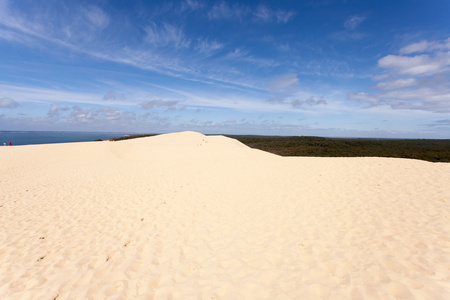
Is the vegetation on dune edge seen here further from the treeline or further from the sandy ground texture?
the sandy ground texture

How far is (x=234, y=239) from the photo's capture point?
16.0 feet

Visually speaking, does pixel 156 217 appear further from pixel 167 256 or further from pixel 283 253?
pixel 283 253

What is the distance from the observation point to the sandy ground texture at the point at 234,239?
326 centimetres

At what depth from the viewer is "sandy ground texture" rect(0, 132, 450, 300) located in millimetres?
3256

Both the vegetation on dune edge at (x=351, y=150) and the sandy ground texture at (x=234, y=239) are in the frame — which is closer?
the sandy ground texture at (x=234, y=239)

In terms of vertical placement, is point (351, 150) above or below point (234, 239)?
above

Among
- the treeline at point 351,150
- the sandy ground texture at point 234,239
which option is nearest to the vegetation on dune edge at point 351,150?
the treeline at point 351,150

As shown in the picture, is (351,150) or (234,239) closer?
(234,239)

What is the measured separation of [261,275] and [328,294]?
1148 mm

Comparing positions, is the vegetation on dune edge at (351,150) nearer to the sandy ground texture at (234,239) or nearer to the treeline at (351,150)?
the treeline at (351,150)

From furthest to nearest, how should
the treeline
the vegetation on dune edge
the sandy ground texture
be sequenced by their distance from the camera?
the treeline
the vegetation on dune edge
the sandy ground texture

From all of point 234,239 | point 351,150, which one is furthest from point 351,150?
point 234,239

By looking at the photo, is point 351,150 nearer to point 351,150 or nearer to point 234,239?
point 351,150

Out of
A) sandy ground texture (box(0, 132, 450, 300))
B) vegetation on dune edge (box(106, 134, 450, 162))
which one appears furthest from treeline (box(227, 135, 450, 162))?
sandy ground texture (box(0, 132, 450, 300))
